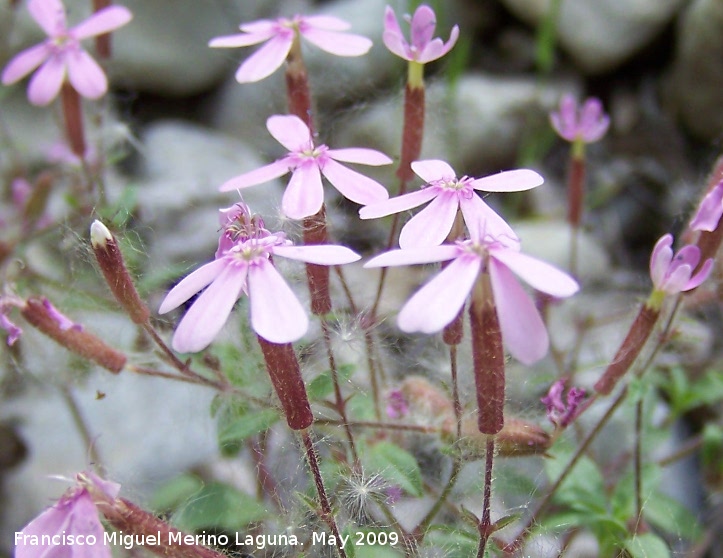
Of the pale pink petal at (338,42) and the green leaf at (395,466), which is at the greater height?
the pale pink petal at (338,42)

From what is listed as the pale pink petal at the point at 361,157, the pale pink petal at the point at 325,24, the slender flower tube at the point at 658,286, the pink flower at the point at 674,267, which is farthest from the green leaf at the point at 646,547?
the pale pink petal at the point at 325,24

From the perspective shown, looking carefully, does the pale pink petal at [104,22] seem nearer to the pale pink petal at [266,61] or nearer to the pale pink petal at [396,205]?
the pale pink petal at [266,61]

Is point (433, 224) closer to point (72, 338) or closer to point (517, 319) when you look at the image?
point (517, 319)

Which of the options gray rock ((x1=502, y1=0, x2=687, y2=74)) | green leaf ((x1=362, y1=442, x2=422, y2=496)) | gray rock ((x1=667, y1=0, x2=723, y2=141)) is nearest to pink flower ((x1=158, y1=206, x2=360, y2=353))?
green leaf ((x1=362, y1=442, x2=422, y2=496))

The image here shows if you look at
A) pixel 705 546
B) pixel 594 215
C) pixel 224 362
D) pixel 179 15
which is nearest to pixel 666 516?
pixel 705 546

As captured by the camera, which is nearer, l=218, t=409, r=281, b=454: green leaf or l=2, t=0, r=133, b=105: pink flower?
l=218, t=409, r=281, b=454: green leaf

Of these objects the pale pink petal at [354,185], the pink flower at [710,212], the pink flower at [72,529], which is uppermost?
the pale pink petal at [354,185]

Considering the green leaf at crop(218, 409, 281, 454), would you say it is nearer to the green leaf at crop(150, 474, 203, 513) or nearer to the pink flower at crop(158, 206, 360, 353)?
the pink flower at crop(158, 206, 360, 353)

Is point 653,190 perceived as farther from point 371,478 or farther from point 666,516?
point 371,478
